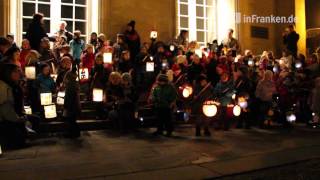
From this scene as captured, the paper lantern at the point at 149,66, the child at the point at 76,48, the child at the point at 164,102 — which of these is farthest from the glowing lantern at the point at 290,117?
the child at the point at 76,48

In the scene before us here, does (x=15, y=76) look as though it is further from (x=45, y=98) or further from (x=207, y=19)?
(x=207, y=19)

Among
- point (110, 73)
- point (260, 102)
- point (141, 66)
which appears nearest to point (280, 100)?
point (260, 102)

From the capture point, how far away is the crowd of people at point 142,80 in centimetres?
1139

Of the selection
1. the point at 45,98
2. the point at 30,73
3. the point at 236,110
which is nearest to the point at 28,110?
the point at 45,98

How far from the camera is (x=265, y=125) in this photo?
14258 millimetres

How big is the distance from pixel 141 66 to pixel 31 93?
3.97m

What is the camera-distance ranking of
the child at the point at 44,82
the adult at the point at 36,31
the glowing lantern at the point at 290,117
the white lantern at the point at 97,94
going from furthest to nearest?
the glowing lantern at the point at 290,117, the adult at the point at 36,31, the white lantern at the point at 97,94, the child at the point at 44,82

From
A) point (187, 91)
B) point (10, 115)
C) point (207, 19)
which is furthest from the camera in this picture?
point (207, 19)

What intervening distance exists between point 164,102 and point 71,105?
7.80 ft

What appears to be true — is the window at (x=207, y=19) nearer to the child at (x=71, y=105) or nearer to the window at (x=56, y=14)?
the window at (x=56, y=14)

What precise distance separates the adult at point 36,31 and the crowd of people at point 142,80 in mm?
30

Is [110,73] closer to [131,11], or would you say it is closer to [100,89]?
[100,89]

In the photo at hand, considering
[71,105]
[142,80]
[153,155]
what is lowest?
[153,155]

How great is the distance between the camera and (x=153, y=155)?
9688 millimetres
